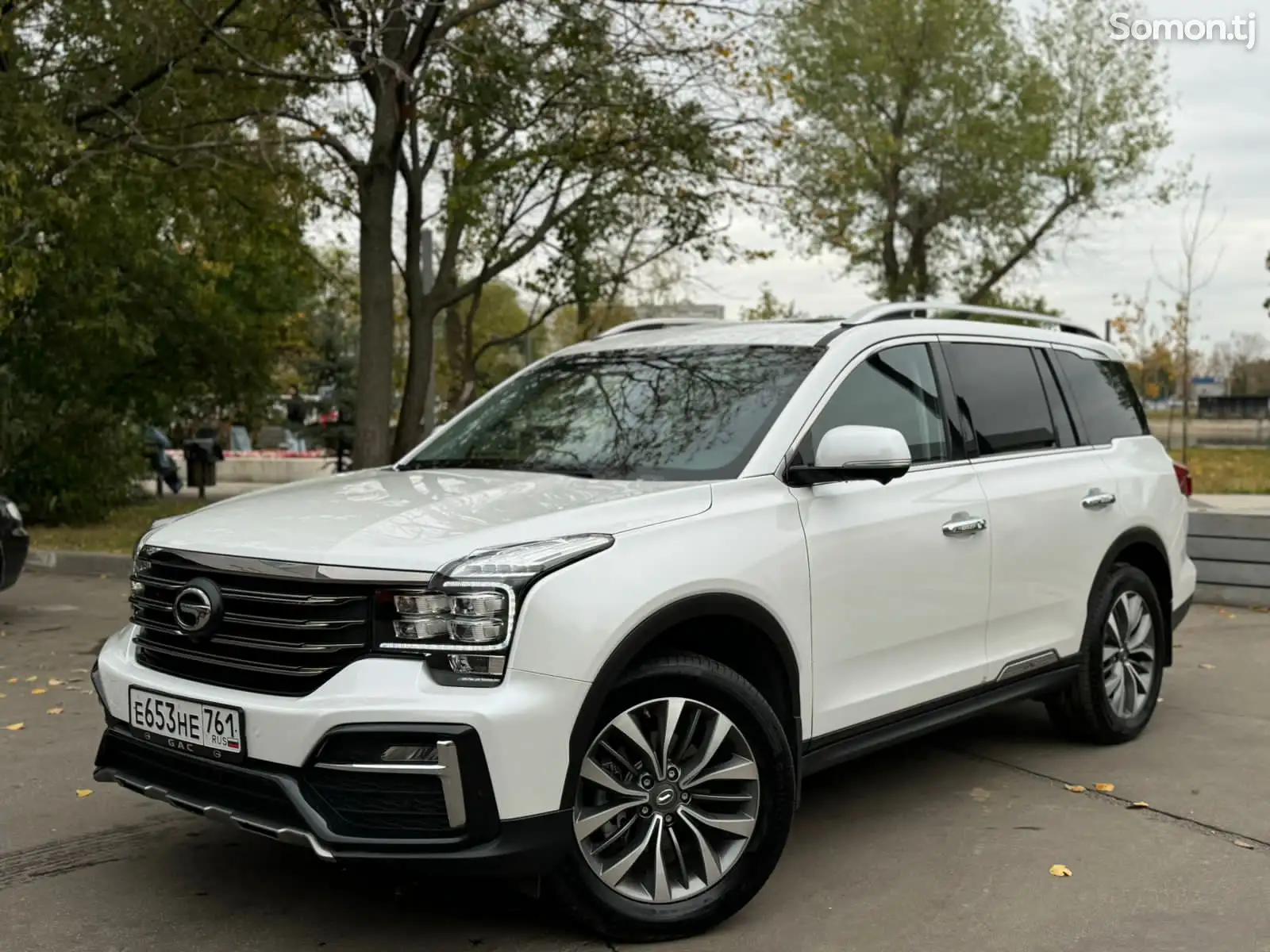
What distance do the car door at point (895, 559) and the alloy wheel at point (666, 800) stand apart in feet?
1.59

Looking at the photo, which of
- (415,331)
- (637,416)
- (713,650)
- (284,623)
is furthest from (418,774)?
(415,331)

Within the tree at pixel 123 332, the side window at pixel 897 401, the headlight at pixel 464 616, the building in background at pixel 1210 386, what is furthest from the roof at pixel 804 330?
the building in background at pixel 1210 386

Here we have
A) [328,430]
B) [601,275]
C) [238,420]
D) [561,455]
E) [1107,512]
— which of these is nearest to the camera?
[561,455]

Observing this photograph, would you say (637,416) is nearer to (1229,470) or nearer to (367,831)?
(367,831)

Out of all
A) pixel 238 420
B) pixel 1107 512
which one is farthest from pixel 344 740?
pixel 238 420

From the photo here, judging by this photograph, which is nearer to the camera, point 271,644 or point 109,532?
point 271,644

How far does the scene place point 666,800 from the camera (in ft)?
12.1

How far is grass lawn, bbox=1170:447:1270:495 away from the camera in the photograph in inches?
810

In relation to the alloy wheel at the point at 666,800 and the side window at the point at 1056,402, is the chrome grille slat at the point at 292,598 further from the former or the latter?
the side window at the point at 1056,402

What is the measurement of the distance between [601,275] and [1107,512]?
1324cm

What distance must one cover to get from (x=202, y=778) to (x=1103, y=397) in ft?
14.2

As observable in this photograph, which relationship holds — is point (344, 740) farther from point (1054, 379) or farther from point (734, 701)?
point (1054, 379)

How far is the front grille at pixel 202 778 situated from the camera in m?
3.37

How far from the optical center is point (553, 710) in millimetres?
3336
